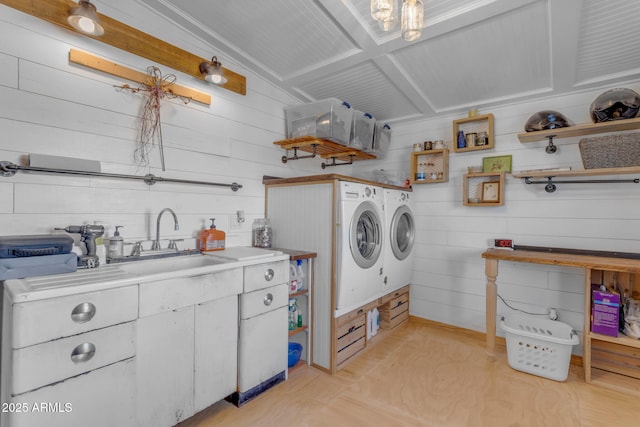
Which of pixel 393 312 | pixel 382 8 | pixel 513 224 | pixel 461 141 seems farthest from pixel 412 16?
pixel 393 312

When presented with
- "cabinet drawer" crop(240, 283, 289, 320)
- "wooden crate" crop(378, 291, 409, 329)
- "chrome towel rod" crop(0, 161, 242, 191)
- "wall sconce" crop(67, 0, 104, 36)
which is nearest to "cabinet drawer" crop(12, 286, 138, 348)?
"cabinet drawer" crop(240, 283, 289, 320)

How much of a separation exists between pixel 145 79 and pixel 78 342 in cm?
153

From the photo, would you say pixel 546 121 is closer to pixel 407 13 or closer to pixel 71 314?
pixel 407 13

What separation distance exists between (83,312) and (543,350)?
2847mm

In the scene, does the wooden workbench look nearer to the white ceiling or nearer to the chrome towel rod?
the white ceiling

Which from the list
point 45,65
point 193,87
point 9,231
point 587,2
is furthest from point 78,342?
point 587,2

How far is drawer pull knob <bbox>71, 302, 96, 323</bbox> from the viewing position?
3.93 ft

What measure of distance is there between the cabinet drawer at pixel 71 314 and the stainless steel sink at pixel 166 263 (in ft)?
1.20

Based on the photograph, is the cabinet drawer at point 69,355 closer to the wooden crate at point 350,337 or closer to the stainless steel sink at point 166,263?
the stainless steel sink at point 166,263

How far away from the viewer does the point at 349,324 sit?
2.44 m

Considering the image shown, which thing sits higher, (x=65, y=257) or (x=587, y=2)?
(x=587, y=2)

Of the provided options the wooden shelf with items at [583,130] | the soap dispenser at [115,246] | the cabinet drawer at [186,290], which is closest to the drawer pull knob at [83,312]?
the cabinet drawer at [186,290]

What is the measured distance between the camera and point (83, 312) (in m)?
1.21

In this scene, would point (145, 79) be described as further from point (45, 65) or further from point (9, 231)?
point (9, 231)
